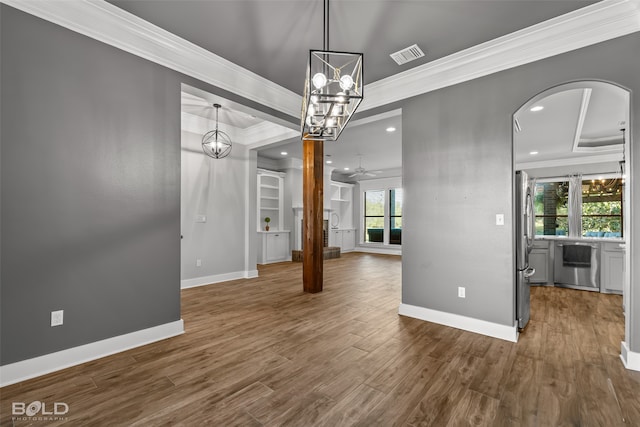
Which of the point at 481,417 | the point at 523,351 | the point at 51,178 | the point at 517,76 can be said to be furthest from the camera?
the point at 517,76

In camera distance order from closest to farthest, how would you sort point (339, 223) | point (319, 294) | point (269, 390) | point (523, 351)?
point (269, 390) < point (523, 351) < point (319, 294) < point (339, 223)

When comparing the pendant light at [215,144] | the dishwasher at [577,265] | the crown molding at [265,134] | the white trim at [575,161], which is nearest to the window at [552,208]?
the white trim at [575,161]

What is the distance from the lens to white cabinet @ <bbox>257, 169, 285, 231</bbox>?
320 inches

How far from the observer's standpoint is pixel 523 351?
265 cm

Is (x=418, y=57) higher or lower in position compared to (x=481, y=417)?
higher

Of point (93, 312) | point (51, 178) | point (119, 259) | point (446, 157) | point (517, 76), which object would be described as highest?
point (517, 76)

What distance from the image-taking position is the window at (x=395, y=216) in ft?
34.0

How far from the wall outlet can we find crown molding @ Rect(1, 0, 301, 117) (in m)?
2.33

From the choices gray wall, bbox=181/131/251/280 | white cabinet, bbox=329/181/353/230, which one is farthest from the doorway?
white cabinet, bbox=329/181/353/230

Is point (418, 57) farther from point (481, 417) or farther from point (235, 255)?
point (235, 255)

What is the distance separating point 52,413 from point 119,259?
1192 millimetres

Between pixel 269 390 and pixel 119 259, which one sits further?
pixel 119 259

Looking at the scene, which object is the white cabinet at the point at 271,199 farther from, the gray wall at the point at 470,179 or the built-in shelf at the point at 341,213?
the gray wall at the point at 470,179

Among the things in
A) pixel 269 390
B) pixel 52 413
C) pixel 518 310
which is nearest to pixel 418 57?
pixel 518 310
